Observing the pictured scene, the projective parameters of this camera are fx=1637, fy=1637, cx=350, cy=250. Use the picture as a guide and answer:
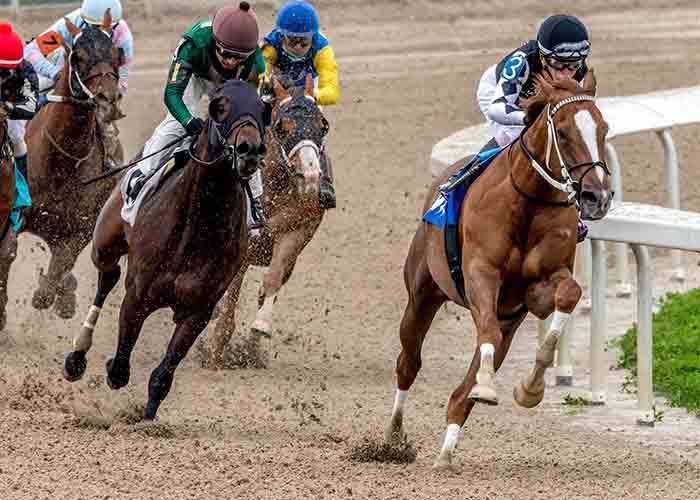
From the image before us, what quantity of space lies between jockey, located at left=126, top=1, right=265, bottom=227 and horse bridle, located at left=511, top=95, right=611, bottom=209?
1.52m

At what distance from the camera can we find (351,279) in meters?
11.1

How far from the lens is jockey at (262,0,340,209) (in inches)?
361

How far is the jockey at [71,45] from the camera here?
10.2 meters

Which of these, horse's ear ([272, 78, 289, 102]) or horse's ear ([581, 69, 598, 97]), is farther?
horse's ear ([272, 78, 289, 102])

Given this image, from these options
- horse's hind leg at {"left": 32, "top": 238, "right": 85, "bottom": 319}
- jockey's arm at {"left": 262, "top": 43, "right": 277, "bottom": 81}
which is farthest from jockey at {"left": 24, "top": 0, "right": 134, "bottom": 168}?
jockey's arm at {"left": 262, "top": 43, "right": 277, "bottom": 81}

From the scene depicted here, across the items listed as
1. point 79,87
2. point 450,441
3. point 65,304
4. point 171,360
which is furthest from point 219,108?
point 65,304

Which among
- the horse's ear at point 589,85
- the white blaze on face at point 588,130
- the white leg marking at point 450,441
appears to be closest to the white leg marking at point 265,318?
the white leg marking at point 450,441

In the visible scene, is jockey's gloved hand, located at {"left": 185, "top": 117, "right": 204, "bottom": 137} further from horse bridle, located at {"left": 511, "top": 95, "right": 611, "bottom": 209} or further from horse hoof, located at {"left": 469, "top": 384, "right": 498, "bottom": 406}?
horse hoof, located at {"left": 469, "top": 384, "right": 498, "bottom": 406}

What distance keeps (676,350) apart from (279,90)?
257 cm

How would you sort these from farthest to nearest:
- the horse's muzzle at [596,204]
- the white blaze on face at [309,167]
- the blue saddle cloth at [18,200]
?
the white blaze on face at [309,167] < the blue saddle cloth at [18,200] < the horse's muzzle at [596,204]

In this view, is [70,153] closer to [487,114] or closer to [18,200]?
[18,200]

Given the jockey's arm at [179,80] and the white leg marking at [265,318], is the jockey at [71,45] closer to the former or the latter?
the white leg marking at [265,318]

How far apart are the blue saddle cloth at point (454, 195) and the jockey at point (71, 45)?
341 cm

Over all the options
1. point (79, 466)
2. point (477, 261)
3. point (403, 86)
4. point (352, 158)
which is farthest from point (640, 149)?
point (79, 466)
